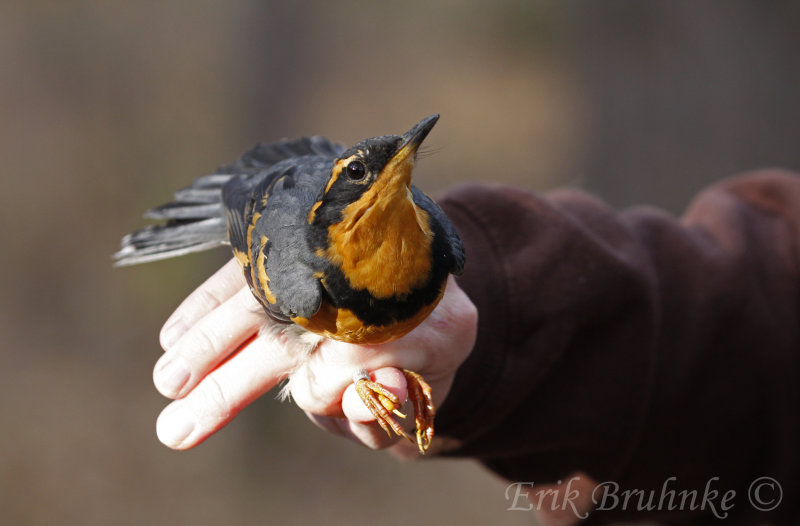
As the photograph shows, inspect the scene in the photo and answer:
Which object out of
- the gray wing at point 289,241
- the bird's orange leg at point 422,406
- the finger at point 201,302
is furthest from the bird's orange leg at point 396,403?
the finger at point 201,302

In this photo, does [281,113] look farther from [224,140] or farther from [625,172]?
[625,172]

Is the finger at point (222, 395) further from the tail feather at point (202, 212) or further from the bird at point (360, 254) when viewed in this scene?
the tail feather at point (202, 212)

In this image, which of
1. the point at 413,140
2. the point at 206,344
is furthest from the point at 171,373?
the point at 413,140

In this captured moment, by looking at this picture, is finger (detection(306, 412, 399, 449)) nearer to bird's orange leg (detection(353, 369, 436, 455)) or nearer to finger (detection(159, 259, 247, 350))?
bird's orange leg (detection(353, 369, 436, 455))

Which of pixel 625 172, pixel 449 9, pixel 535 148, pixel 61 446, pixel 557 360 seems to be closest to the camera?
pixel 557 360

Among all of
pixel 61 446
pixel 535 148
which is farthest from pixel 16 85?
pixel 535 148

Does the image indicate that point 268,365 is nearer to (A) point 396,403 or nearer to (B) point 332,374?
(B) point 332,374

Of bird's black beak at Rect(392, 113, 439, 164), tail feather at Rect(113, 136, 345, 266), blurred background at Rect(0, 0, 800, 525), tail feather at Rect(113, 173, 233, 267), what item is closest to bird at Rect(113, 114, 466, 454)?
bird's black beak at Rect(392, 113, 439, 164)

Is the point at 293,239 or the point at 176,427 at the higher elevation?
the point at 293,239
